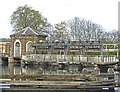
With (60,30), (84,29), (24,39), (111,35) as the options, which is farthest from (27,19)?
(111,35)

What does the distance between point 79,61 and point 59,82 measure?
22581 millimetres

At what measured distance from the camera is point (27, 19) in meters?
67.8

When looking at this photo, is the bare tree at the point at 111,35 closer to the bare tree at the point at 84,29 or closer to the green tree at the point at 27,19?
the bare tree at the point at 84,29

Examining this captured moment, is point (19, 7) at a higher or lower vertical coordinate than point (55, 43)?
higher

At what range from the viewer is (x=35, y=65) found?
48.8 metres

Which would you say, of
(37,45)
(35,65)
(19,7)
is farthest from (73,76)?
(19,7)

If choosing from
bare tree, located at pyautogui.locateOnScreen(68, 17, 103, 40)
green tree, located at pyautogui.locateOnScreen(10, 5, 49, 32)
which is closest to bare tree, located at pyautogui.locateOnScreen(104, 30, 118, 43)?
bare tree, located at pyautogui.locateOnScreen(68, 17, 103, 40)

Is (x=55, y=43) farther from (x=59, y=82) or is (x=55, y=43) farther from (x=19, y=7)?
(x=59, y=82)

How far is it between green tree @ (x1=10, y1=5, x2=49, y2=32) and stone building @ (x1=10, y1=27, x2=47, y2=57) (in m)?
6.33

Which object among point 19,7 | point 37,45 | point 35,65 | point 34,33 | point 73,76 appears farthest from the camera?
point 19,7

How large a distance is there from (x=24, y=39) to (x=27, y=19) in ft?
26.5

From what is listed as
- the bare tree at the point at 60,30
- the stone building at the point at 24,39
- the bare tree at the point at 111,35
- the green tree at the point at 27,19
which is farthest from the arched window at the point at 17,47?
the bare tree at the point at 111,35

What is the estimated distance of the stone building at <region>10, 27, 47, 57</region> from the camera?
60.2m

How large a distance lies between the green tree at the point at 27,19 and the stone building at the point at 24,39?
6335mm
